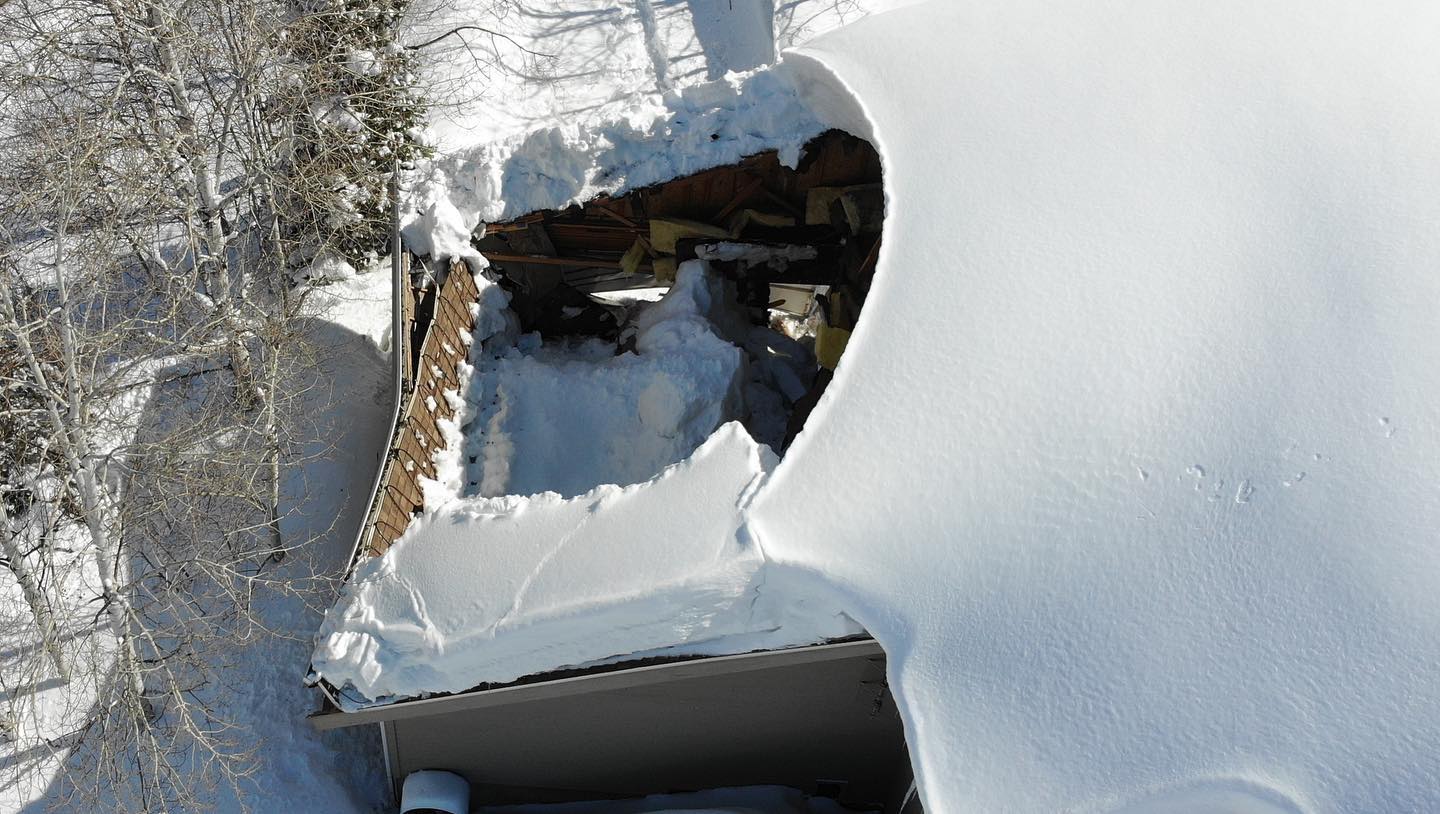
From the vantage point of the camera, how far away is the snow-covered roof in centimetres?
467

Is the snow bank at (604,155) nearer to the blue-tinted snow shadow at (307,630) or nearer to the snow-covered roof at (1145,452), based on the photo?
the snow-covered roof at (1145,452)

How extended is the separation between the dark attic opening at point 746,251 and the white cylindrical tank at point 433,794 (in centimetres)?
356

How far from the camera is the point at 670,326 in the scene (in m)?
8.72

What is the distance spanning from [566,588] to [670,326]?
11.4 feet

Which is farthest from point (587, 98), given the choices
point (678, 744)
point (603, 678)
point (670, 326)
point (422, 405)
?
point (603, 678)

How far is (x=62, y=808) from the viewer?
7520mm

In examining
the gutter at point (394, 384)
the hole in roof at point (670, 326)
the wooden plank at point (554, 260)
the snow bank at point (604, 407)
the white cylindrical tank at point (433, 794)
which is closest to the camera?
the gutter at point (394, 384)

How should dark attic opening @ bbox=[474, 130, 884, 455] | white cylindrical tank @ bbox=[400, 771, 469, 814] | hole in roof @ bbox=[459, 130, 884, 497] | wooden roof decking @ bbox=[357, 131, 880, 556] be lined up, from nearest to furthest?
1. white cylindrical tank @ bbox=[400, 771, 469, 814]
2. wooden roof decking @ bbox=[357, 131, 880, 556]
3. hole in roof @ bbox=[459, 130, 884, 497]
4. dark attic opening @ bbox=[474, 130, 884, 455]

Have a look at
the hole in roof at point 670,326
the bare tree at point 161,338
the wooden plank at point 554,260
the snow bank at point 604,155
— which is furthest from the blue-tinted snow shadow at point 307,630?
the snow bank at point 604,155

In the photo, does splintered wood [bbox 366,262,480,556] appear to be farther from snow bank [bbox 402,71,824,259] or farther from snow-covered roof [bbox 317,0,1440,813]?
snow-covered roof [bbox 317,0,1440,813]

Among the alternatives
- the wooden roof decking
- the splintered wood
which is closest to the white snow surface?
the wooden roof decking

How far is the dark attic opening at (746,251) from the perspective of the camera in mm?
8547

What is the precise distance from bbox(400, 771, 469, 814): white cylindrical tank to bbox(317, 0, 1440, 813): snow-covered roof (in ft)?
4.82

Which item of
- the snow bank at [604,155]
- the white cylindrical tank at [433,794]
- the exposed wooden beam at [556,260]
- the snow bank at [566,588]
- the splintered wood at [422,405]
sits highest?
the snow bank at [604,155]
